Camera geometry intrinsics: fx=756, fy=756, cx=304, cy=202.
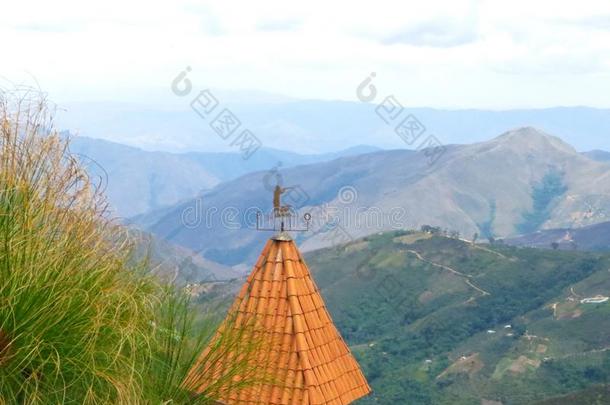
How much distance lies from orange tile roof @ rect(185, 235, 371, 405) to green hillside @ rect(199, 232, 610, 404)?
61.6 metres

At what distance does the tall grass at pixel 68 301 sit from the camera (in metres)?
6.30

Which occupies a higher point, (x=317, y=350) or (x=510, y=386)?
(x=317, y=350)

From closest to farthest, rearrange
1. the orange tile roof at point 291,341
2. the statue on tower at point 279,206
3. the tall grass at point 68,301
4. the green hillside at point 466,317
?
the tall grass at point 68,301
the orange tile roof at point 291,341
the statue on tower at point 279,206
the green hillside at point 466,317

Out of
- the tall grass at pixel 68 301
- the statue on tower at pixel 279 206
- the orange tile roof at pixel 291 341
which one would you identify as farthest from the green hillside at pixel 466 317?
the tall grass at pixel 68 301

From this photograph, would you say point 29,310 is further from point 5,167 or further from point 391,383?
point 391,383

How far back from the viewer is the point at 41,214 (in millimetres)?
6973

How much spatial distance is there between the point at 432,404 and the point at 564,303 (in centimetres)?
3094

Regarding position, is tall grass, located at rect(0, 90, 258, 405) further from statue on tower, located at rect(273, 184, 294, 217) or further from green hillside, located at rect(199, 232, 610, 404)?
green hillside, located at rect(199, 232, 610, 404)

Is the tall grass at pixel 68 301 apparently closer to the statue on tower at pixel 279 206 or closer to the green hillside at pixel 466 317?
the statue on tower at pixel 279 206

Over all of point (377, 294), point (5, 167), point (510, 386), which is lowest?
point (510, 386)

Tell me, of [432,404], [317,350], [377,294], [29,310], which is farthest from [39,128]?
[377,294]

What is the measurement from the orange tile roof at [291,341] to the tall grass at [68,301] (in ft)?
2.48

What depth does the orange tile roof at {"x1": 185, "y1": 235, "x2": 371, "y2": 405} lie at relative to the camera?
8961 mm

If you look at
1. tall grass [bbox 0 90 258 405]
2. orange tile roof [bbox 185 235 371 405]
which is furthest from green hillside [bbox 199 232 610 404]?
tall grass [bbox 0 90 258 405]
